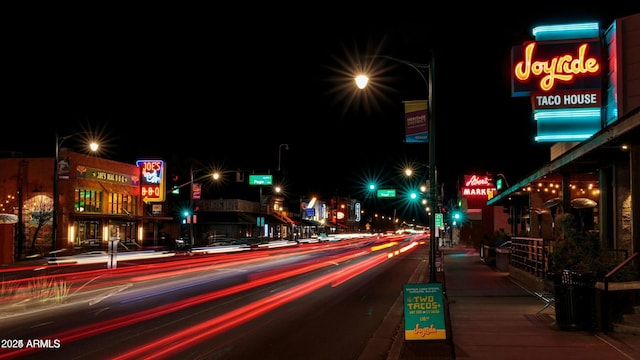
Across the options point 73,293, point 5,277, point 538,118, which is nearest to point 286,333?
point 73,293

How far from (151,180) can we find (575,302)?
44930 mm

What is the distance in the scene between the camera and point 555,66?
861 inches

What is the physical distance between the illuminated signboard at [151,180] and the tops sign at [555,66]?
118 feet

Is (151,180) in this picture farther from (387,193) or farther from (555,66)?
(555,66)

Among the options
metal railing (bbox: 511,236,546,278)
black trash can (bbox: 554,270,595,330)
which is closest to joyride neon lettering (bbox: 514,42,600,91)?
metal railing (bbox: 511,236,546,278)

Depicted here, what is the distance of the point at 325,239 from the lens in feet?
293

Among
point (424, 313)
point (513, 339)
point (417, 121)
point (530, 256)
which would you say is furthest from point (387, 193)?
point (424, 313)

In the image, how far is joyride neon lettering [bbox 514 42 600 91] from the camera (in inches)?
838

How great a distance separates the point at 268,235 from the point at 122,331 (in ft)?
241

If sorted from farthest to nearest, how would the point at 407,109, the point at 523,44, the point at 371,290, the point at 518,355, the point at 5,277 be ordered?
1. the point at 5,277
2. the point at 523,44
3. the point at 371,290
4. the point at 407,109
5. the point at 518,355

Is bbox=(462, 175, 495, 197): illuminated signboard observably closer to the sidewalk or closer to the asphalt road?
the asphalt road

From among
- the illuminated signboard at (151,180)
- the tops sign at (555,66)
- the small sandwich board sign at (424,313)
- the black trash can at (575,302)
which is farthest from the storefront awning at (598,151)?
the illuminated signboard at (151,180)

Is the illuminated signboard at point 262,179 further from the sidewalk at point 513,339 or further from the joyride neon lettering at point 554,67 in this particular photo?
the sidewalk at point 513,339

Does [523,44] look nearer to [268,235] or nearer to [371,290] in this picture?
[371,290]
